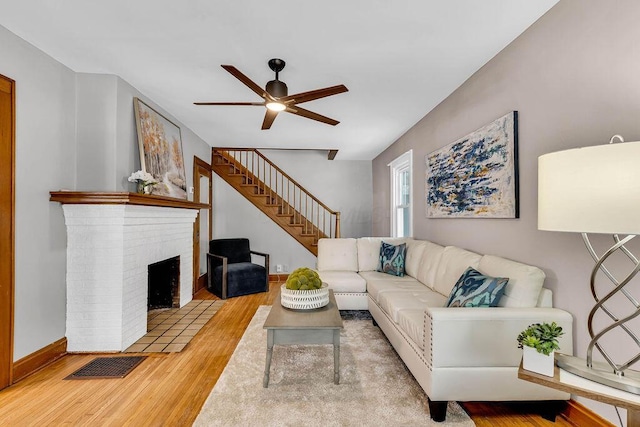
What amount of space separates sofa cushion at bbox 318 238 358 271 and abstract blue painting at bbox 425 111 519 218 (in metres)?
1.21

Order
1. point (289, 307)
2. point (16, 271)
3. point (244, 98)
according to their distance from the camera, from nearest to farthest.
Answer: point (16, 271) → point (289, 307) → point (244, 98)

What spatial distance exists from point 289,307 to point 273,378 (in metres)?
0.52

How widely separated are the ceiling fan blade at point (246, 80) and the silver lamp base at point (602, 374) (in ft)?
8.19

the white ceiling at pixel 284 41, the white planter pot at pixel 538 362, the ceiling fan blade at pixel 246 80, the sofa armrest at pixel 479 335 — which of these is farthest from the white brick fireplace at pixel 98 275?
the white planter pot at pixel 538 362

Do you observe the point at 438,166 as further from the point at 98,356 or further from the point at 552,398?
the point at 98,356

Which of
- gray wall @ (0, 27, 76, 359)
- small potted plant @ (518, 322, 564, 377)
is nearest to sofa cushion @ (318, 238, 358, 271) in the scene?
gray wall @ (0, 27, 76, 359)

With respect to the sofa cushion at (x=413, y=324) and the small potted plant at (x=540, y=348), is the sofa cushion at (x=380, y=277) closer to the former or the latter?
the sofa cushion at (x=413, y=324)

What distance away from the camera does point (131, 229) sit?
9.68 feet

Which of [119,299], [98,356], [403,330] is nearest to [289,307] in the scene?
[403,330]

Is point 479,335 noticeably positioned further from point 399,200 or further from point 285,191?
point 285,191

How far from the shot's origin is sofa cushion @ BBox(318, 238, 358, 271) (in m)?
4.30

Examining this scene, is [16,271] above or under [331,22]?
under

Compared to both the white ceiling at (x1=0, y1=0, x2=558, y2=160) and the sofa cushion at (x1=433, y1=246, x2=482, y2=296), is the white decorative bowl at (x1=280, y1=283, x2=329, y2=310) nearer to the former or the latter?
the sofa cushion at (x1=433, y1=246, x2=482, y2=296)

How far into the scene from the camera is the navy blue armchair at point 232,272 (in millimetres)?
4711
